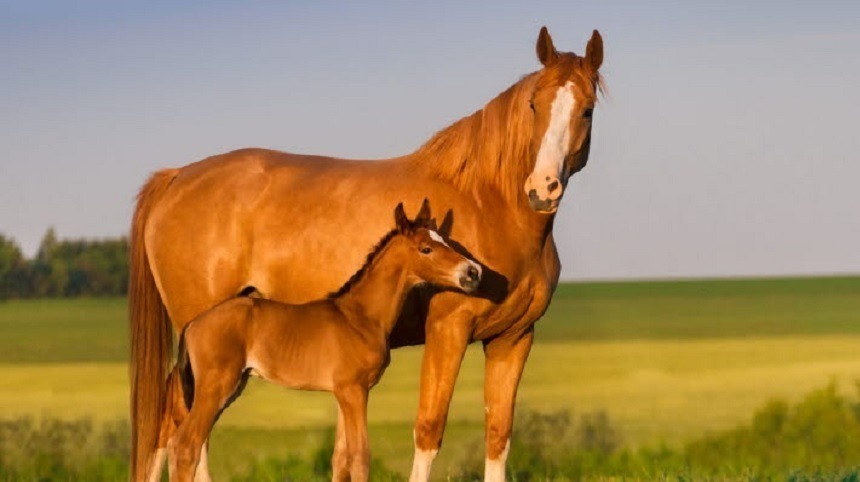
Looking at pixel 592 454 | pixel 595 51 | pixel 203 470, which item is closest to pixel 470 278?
pixel 595 51

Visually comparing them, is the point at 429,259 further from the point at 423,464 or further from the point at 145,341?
the point at 145,341

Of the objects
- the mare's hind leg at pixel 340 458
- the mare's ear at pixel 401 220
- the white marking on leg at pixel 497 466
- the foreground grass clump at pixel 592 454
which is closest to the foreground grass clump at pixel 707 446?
the foreground grass clump at pixel 592 454

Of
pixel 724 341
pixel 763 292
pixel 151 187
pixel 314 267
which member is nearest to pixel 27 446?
pixel 151 187

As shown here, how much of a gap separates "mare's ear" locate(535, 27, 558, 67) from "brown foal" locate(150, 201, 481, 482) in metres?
1.41

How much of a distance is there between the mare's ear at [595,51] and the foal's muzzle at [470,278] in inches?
66.5

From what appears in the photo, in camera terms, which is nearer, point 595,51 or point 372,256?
point 372,256

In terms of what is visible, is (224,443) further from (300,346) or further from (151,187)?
(300,346)

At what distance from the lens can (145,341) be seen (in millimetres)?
10664

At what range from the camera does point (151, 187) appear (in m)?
11.2

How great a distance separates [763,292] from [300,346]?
5644cm

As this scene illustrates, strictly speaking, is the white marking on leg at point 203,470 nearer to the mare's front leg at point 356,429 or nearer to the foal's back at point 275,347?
the foal's back at point 275,347

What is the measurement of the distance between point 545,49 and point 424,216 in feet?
4.74

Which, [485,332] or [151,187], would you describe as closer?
[485,332]

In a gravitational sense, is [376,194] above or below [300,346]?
above
